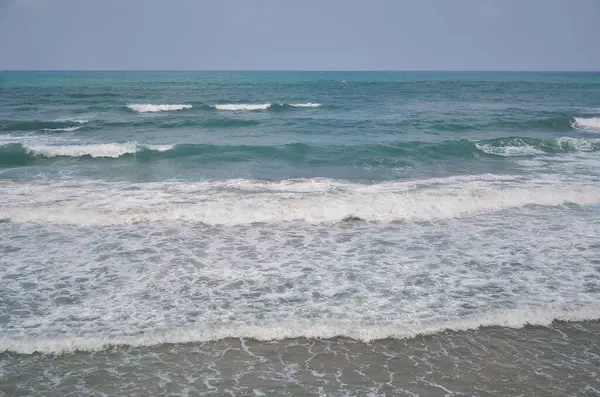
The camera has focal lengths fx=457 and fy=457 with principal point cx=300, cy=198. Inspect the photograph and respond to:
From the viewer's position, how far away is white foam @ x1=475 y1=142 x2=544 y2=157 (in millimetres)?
19781

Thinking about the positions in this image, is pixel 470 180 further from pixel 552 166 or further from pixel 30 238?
pixel 30 238

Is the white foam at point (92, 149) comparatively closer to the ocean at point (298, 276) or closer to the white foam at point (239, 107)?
the ocean at point (298, 276)

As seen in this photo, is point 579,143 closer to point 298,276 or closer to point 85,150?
point 298,276

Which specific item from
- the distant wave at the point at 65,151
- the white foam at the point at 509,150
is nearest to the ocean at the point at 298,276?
the distant wave at the point at 65,151

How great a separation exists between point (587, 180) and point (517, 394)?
40.2ft

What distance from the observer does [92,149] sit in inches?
758

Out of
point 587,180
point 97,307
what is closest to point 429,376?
point 97,307

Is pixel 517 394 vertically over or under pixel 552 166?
under

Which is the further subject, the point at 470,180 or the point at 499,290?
the point at 470,180

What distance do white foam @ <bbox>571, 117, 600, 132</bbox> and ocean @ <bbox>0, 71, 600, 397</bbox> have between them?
11834 millimetres

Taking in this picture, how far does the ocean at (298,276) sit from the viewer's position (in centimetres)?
548

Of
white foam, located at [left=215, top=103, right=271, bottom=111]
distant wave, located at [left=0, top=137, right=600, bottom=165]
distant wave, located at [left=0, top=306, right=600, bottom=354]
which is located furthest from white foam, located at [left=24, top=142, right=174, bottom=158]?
white foam, located at [left=215, top=103, right=271, bottom=111]

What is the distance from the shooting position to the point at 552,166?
56.5 ft

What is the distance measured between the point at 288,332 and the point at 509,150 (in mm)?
17419
